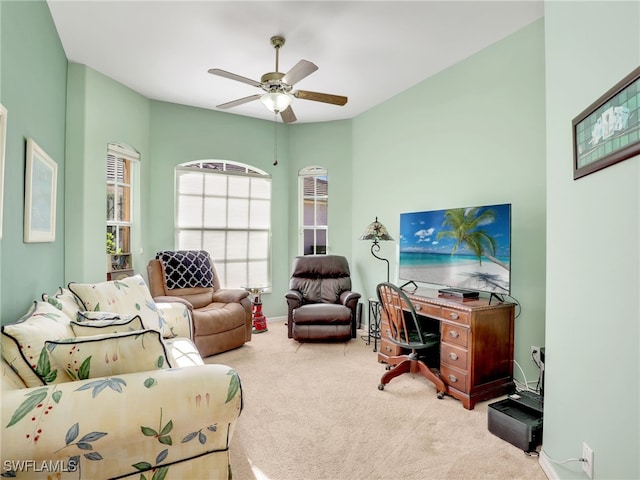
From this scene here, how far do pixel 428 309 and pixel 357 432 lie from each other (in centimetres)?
117

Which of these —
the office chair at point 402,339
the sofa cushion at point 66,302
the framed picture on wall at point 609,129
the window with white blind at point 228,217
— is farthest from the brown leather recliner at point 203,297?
the framed picture on wall at point 609,129

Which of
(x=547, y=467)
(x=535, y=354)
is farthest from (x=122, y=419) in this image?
(x=535, y=354)

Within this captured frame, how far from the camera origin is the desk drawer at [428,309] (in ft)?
9.27

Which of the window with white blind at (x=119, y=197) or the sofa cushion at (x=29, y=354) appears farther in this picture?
the window with white blind at (x=119, y=197)

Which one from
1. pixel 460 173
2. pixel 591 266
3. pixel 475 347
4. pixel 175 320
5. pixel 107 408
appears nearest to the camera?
pixel 107 408

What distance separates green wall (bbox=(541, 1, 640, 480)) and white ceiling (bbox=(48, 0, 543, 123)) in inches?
43.9

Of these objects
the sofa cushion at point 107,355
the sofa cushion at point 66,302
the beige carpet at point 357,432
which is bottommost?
the beige carpet at point 357,432

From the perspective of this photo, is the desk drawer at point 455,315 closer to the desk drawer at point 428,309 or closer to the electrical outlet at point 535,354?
the desk drawer at point 428,309

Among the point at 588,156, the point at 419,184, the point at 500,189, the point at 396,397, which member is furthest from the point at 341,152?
the point at 588,156

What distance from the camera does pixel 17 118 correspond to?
6.05ft

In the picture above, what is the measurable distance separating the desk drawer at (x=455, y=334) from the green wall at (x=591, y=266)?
75 centimetres

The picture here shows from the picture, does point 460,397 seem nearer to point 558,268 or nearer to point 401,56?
point 558,268

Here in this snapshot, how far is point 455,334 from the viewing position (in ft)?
8.75

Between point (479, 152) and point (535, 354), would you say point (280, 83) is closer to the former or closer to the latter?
point (479, 152)
